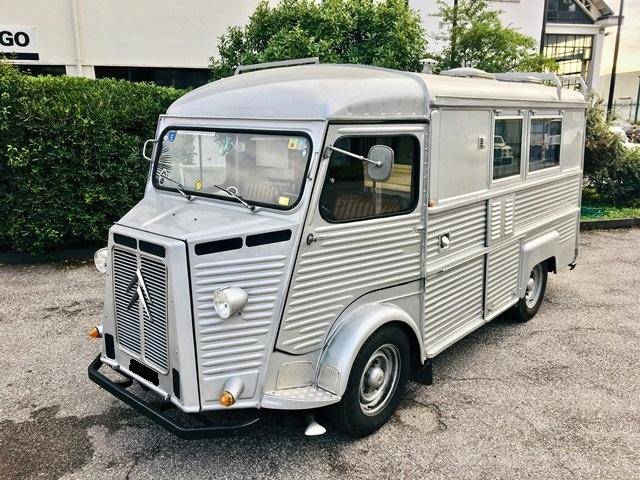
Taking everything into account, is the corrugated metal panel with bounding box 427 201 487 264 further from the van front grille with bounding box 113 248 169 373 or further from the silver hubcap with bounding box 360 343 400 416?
the van front grille with bounding box 113 248 169 373

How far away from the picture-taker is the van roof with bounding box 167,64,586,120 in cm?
378

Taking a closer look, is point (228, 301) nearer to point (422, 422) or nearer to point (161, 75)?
point (422, 422)

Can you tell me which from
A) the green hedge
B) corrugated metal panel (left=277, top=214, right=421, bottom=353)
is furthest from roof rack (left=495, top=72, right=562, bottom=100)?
the green hedge

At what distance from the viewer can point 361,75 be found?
418 cm

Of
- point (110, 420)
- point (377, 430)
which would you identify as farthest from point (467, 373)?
point (110, 420)

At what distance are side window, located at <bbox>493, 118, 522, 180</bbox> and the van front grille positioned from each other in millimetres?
3159

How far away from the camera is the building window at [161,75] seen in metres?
11.6

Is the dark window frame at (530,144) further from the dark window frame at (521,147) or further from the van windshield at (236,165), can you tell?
the van windshield at (236,165)

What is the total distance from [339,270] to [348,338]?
448 mm

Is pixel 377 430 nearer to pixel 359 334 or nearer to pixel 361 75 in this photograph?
pixel 359 334

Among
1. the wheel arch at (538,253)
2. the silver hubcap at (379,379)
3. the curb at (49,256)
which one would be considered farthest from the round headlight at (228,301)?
the curb at (49,256)

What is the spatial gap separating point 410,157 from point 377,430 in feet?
6.54

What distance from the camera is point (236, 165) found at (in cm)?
407

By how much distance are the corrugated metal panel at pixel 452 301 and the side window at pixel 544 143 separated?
4.76 feet
